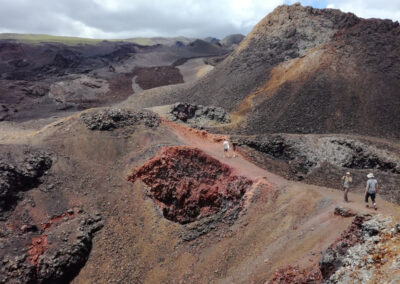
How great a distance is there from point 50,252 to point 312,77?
28.1 meters

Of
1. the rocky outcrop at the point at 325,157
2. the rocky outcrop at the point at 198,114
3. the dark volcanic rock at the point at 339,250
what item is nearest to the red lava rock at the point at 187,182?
the rocky outcrop at the point at 325,157

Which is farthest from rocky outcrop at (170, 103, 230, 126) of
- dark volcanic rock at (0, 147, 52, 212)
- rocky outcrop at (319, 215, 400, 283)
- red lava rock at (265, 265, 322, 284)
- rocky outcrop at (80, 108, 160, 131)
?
rocky outcrop at (319, 215, 400, 283)

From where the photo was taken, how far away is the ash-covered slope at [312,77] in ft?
88.1

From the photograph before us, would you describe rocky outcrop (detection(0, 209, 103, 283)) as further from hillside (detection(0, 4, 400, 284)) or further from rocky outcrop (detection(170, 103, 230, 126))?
rocky outcrop (detection(170, 103, 230, 126))

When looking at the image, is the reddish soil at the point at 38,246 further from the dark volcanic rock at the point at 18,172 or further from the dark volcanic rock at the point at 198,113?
the dark volcanic rock at the point at 198,113

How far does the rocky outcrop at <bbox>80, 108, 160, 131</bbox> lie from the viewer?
18.7 metres

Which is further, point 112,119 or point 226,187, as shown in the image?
point 112,119

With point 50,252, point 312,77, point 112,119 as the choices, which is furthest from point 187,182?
point 312,77

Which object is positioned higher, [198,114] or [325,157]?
[198,114]

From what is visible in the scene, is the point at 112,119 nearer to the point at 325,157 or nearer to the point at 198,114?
the point at 198,114

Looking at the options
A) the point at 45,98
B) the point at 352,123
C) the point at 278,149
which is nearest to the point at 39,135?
the point at 278,149

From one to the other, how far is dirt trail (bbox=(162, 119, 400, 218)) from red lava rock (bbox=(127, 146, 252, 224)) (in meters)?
0.99

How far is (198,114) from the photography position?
101 ft

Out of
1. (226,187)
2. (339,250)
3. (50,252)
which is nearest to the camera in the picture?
(339,250)
